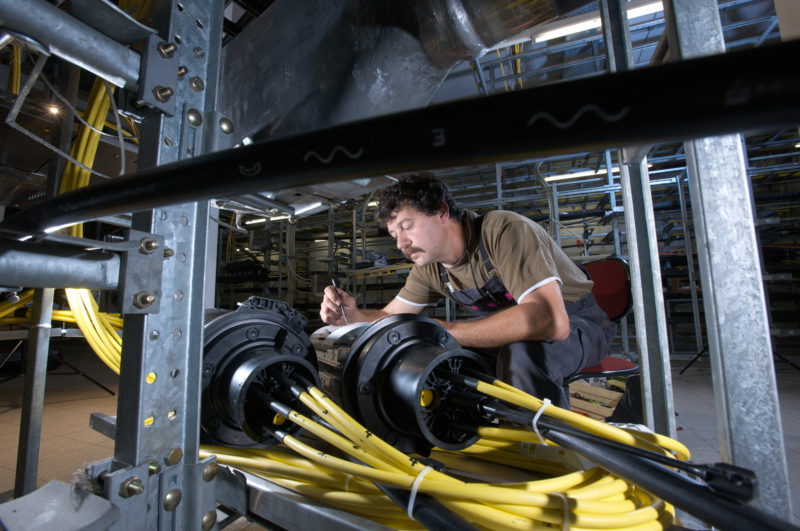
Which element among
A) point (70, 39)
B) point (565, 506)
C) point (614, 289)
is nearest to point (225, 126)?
point (70, 39)

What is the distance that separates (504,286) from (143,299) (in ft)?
4.06

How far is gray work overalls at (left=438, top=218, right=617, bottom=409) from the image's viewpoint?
122 cm

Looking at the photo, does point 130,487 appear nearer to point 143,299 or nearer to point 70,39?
point 143,299

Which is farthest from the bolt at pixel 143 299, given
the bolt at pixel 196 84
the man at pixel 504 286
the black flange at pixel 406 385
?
the man at pixel 504 286

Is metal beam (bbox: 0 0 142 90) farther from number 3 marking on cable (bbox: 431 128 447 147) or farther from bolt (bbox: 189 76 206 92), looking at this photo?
number 3 marking on cable (bbox: 431 128 447 147)

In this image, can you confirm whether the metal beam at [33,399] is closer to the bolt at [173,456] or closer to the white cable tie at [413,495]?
the bolt at [173,456]

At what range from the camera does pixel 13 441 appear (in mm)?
1724

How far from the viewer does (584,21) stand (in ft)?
8.16

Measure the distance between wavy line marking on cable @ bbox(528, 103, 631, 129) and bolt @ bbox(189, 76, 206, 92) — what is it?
56 centimetres

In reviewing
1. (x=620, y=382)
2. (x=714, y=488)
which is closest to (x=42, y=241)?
(x=714, y=488)

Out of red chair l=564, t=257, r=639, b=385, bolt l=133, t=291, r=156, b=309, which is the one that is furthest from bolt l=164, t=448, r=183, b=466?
red chair l=564, t=257, r=639, b=385

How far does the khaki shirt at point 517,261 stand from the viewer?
1.24m

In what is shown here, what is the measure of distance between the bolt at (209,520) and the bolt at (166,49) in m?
0.67

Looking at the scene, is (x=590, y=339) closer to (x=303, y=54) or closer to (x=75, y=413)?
(x=303, y=54)
